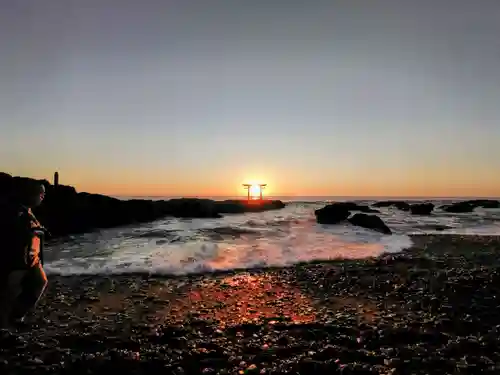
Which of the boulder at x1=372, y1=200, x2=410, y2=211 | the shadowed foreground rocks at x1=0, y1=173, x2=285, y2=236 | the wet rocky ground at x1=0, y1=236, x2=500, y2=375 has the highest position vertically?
the shadowed foreground rocks at x1=0, y1=173, x2=285, y2=236

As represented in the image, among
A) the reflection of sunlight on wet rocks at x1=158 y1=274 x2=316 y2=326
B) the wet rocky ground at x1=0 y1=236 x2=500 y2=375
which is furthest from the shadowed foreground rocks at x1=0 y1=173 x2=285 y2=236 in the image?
the reflection of sunlight on wet rocks at x1=158 y1=274 x2=316 y2=326

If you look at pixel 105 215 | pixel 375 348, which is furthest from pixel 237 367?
pixel 105 215

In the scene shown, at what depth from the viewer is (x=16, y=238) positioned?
5117 mm

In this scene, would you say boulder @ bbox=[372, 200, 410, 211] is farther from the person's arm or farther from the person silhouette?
the person's arm

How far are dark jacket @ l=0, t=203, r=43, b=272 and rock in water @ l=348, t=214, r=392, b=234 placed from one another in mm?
26209

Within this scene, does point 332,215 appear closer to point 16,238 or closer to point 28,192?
point 28,192

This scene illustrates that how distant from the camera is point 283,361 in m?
5.64

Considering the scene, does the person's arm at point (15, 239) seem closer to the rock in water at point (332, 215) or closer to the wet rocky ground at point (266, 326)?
the wet rocky ground at point (266, 326)

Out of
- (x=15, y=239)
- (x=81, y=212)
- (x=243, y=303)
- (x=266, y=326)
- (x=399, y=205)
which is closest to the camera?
(x=15, y=239)

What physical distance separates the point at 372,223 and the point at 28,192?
2835 centimetres

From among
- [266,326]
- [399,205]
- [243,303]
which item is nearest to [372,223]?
[243,303]

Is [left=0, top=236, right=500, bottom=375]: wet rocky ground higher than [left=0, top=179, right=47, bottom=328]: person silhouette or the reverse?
the reverse

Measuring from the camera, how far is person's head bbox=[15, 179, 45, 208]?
5.38 meters

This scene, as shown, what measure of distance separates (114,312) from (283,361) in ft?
14.4
